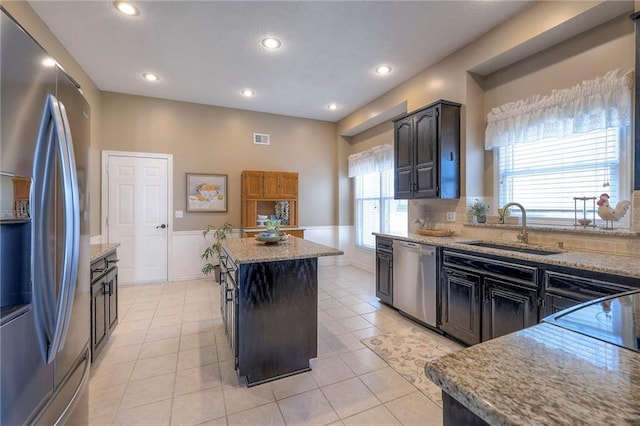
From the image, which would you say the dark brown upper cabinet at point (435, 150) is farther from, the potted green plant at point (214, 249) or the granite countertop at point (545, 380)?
the potted green plant at point (214, 249)

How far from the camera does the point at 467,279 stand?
8.60 ft

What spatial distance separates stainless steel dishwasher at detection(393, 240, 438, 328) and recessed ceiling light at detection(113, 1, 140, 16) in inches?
141

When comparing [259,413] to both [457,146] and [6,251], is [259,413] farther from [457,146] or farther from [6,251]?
[457,146]

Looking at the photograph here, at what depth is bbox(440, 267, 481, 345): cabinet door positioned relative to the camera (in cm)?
254

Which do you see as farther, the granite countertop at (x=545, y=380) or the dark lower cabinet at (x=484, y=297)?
the dark lower cabinet at (x=484, y=297)

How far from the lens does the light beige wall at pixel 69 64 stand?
2521 mm

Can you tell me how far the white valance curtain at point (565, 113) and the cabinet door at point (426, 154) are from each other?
0.62 m

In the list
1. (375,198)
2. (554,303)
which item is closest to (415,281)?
(554,303)

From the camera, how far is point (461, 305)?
105 inches

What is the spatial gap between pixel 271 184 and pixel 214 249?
60.9 inches

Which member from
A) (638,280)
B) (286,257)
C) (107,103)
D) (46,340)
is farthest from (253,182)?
(638,280)

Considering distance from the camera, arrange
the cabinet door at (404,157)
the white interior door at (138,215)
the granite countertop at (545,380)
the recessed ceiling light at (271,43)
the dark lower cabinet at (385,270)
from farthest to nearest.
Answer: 1. the white interior door at (138,215)
2. the cabinet door at (404,157)
3. the dark lower cabinet at (385,270)
4. the recessed ceiling light at (271,43)
5. the granite countertop at (545,380)

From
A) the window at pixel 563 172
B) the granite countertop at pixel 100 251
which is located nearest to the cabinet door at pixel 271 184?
the granite countertop at pixel 100 251

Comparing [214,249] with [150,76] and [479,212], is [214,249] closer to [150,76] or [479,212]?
[150,76]
